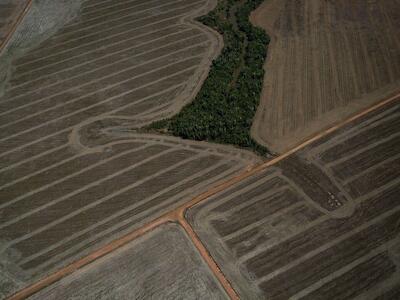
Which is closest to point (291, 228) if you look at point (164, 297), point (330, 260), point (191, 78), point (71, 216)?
point (330, 260)

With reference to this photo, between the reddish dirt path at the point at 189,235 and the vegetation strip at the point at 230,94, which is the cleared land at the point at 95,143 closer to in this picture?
the reddish dirt path at the point at 189,235

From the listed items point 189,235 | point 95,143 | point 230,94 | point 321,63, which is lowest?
point 189,235

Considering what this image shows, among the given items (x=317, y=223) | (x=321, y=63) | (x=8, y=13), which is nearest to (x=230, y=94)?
(x=321, y=63)

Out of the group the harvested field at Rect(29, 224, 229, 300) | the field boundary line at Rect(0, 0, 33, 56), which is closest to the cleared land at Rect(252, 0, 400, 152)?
the harvested field at Rect(29, 224, 229, 300)

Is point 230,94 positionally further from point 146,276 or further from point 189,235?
point 146,276

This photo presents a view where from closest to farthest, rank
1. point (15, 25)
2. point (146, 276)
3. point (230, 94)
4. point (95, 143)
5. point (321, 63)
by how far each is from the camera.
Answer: point (146, 276) < point (95, 143) < point (230, 94) < point (321, 63) < point (15, 25)

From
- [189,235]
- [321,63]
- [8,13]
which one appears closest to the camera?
[189,235]

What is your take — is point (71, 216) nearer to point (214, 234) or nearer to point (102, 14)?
point (214, 234)

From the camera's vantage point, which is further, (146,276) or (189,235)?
(189,235)

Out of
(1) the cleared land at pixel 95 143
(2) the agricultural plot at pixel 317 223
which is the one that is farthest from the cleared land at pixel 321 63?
(1) the cleared land at pixel 95 143
